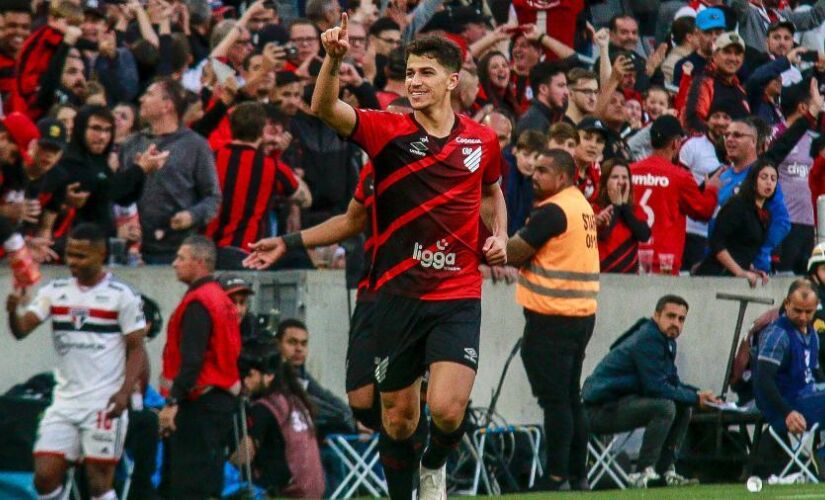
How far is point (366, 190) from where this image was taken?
11.3 meters

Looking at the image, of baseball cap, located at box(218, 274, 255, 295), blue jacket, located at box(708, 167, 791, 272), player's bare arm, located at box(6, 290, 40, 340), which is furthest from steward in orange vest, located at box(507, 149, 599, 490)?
blue jacket, located at box(708, 167, 791, 272)

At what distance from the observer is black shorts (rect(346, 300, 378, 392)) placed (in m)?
11.7

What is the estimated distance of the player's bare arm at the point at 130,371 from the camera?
12.0 m

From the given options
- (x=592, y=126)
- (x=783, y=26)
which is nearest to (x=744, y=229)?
(x=592, y=126)

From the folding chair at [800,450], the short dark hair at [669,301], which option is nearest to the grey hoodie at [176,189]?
the short dark hair at [669,301]

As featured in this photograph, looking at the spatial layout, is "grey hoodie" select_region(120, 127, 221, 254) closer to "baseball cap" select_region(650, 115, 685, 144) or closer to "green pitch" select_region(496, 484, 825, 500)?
"green pitch" select_region(496, 484, 825, 500)

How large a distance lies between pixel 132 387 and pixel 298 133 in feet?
13.8

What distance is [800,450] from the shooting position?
1594cm

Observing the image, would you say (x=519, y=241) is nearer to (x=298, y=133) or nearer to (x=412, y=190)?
(x=298, y=133)

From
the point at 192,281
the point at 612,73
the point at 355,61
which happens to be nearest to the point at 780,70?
A: the point at 612,73

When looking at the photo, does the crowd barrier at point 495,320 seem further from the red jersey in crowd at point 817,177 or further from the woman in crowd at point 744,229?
the red jersey in crowd at point 817,177

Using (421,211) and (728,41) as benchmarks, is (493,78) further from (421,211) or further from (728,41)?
(421,211)

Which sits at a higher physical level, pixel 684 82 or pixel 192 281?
pixel 684 82

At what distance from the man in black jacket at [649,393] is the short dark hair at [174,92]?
398 centimetres
